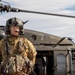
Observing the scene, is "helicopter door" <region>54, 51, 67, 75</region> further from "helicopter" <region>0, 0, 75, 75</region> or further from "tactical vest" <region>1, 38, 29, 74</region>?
"tactical vest" <region>1, 38, 29, 74</region>

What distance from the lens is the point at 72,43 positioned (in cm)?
1155

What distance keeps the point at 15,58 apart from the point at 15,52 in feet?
0.40

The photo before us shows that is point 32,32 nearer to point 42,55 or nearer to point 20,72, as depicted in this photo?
point 42,55

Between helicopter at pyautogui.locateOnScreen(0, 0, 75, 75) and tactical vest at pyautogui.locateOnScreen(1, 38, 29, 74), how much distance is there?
20.9ft

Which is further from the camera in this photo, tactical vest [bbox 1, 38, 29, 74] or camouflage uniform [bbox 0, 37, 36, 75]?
camouflage uniform [bbox 0, 37, 36, 75]

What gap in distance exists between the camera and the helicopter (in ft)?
35.9

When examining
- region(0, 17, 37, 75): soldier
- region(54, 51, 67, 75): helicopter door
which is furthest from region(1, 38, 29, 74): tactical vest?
region(54, 51, 67, 75): helicopter door

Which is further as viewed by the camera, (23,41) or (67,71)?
(67,71)

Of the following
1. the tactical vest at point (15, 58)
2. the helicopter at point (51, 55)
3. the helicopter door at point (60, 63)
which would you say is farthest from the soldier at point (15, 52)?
the helicopter door at point (60, 63)

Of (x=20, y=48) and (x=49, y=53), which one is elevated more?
(x=20, y=48)

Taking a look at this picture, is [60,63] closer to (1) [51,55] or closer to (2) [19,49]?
(1) [51,55]

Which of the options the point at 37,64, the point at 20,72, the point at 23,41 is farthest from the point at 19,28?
the point at 37,64

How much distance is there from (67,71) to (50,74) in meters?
0.62

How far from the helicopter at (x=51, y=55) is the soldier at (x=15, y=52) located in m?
6.34
